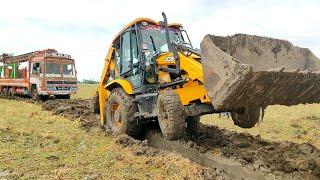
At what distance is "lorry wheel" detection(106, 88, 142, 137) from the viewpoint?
9.16 metres

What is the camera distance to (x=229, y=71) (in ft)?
20.6

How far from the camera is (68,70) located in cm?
2308

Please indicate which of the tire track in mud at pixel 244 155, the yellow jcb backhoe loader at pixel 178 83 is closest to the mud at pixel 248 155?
the tire track in mud at pixel 244 155

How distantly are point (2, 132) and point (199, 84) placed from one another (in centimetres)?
477

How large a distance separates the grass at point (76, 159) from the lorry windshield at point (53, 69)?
12478 millimetres

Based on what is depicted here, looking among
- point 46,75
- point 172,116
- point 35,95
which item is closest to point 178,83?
point 172,116

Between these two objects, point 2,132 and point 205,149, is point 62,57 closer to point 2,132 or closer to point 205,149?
point 2,132

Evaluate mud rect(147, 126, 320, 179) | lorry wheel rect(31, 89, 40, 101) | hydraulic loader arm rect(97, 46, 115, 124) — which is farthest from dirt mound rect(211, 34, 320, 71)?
lorry wheel rect(31, 89, 40, 101)

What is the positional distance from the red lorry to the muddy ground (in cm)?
1397

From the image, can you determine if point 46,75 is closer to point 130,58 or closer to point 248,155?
point 130,58

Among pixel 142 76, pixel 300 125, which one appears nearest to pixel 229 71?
pixel 142 76

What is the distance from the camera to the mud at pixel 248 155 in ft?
18.9

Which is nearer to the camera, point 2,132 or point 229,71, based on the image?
point 229,71

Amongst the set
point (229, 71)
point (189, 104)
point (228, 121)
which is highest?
point (229, 71)
